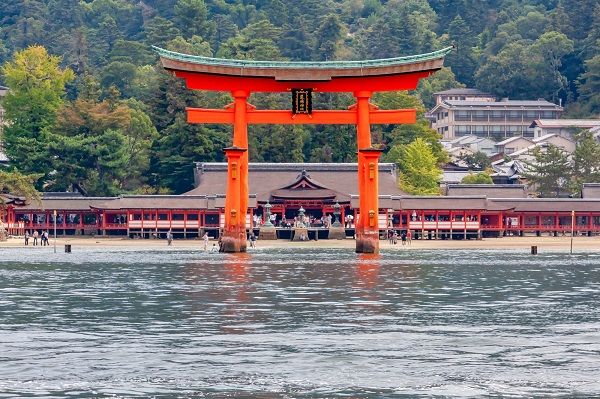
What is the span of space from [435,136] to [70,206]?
35560 mm

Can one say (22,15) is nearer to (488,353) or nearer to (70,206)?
(70,206)

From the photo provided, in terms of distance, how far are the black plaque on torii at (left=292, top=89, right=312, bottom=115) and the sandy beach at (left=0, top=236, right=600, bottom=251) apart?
12964mm

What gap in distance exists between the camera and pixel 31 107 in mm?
105812

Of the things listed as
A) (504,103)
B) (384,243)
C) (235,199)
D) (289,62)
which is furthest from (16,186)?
(504,103)

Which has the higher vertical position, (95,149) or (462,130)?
(462,130)

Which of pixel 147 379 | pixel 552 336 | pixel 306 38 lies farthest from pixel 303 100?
pixel 306 38

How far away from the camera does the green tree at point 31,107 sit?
99.4 metres

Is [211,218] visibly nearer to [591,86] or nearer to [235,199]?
[235,199]

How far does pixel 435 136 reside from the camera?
11300cm

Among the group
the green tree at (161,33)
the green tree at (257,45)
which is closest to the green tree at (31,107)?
the green tree at (257,45)

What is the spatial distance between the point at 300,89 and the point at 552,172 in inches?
1812

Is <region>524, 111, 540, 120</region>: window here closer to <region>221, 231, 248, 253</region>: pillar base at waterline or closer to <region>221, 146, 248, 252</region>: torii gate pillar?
<region>221, 231, 248, 253</region>: pillar base at waterline

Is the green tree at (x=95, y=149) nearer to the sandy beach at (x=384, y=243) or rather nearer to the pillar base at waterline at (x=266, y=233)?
the sandy beach at (x=384, y=243)

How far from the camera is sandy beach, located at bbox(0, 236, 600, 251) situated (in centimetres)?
8019
